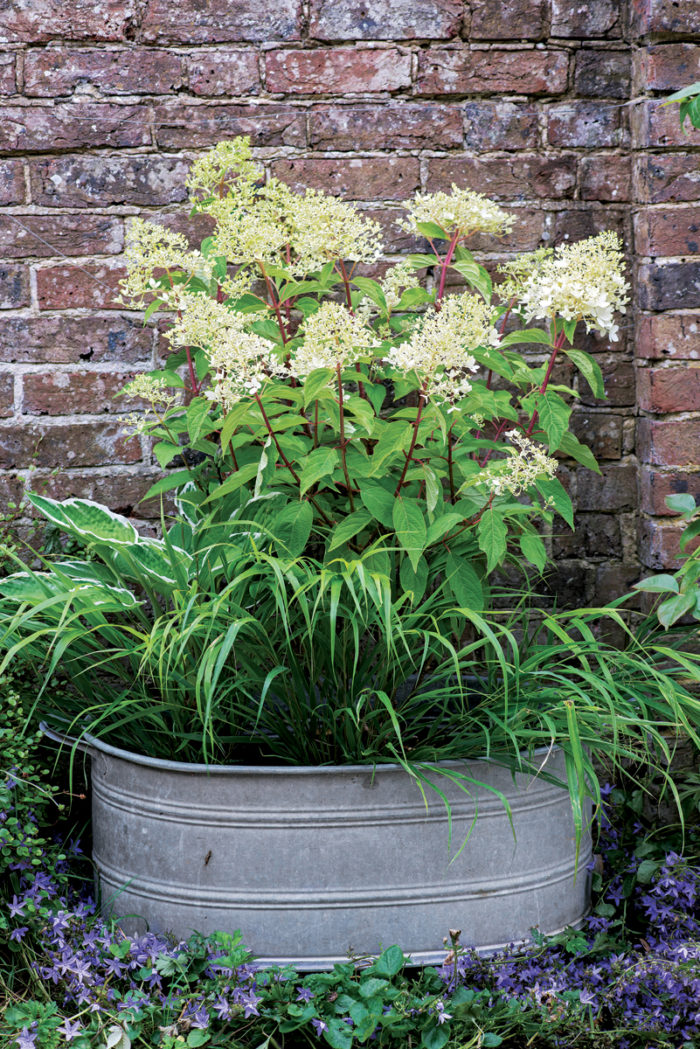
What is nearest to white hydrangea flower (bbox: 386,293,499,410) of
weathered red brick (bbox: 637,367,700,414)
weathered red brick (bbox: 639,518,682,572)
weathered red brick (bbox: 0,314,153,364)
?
weathered red brick (bbox: 637,367,700,414)

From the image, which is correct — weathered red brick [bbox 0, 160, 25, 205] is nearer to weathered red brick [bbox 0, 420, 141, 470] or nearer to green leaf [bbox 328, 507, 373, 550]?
weathered red brick [bbox 0, 420, 141, 470]

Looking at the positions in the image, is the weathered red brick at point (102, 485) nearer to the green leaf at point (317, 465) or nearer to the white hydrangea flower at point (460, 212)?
the green leaf at point (317, 465)

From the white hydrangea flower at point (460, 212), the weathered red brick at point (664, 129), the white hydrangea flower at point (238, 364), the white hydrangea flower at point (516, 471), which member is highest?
the weathered red brick at point (664, 129)

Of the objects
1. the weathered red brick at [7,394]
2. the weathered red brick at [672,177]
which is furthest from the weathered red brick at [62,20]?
the weathered red brick at [672,177]

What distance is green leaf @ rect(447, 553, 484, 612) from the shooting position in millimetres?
1439

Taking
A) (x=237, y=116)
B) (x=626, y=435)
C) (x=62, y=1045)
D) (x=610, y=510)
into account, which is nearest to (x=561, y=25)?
(x=237, y=116)

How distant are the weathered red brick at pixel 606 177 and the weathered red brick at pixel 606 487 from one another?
566 millimetres

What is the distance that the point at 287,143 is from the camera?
1.84 m

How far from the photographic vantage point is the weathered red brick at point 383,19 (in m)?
1.81

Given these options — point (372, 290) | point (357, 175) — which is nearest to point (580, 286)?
point (372, 290)

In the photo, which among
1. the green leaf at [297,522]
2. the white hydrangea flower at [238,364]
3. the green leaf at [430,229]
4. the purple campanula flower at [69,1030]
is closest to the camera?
the purple campanula flower at [69,1030]

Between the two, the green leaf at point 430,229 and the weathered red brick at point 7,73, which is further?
the weathered red brick at point 7,73

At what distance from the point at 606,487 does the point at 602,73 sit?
86 centimetres

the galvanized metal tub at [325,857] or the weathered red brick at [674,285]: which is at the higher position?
the weathered red brick at [674,285]
